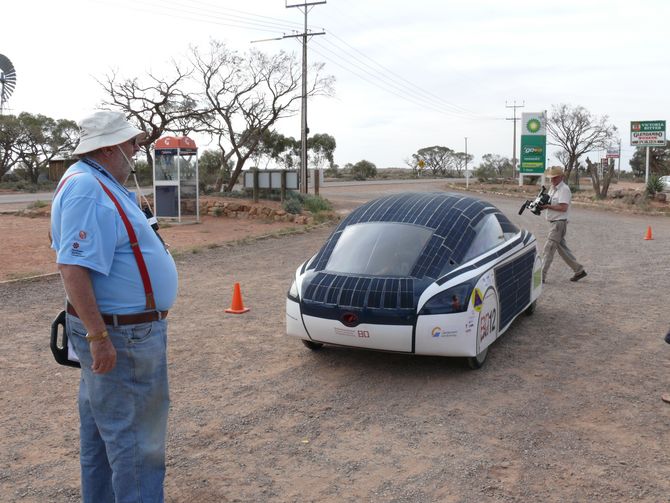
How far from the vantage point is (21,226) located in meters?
18.7

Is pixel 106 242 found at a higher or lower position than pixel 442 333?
higher

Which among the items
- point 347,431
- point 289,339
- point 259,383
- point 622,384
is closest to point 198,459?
point 347,431

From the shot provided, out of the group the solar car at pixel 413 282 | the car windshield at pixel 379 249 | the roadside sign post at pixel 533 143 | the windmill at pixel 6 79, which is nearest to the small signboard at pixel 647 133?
the roadside sign post at pixel 533 143

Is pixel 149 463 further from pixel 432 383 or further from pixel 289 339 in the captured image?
pixel 289 339

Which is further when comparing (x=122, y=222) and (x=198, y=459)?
(x=198, y=459)

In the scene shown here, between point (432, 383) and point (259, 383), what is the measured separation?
56.9 inches

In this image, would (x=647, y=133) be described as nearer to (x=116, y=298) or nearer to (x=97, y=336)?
(x=116, y=298)

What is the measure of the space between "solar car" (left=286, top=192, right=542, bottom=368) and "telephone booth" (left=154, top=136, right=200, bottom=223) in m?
13.7

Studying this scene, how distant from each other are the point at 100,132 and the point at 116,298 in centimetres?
73

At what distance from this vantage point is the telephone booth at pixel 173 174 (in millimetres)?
19375

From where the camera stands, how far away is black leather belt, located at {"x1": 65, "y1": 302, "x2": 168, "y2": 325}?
283 cm

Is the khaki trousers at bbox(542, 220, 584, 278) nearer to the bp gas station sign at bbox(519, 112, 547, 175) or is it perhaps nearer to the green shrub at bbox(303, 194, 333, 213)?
the green shrub at bbox(303, 194, 333, 213)

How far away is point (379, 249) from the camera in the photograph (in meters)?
5.95

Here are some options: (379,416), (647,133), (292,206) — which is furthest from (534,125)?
(379,416)
